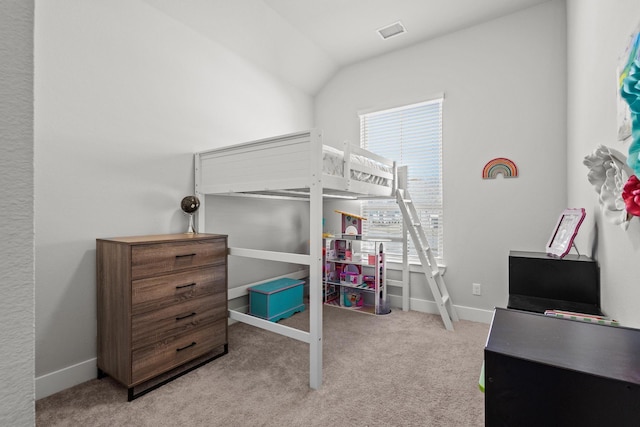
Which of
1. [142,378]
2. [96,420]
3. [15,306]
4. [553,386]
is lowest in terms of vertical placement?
[96,420]

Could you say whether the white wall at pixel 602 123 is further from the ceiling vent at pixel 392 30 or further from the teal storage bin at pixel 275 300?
the teal storage bin at pixel 275 300

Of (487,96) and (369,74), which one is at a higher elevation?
(369,74)

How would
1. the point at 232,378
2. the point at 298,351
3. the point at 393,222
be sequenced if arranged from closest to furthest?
the point at 232,378, the point at 298,351, the point at 393,222

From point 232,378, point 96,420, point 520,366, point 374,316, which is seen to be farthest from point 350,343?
point 520,366

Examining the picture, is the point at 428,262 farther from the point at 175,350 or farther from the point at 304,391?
the point at 175,350

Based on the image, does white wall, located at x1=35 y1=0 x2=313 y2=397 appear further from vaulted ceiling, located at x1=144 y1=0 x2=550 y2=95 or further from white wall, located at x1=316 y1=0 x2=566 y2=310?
white wall, located at x1=316 y1=0 x2=566 y2=310

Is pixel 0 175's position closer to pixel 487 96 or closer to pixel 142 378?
pixel 142 378

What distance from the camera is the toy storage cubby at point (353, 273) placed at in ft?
10.5

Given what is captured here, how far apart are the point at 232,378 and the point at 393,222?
236 centimetres

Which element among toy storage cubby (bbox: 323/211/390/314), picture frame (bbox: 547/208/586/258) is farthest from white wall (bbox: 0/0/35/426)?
toy storage cubby (bbox: 323/211/390/314)

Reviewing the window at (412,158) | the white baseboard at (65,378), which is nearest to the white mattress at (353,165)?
the window at (412,158)

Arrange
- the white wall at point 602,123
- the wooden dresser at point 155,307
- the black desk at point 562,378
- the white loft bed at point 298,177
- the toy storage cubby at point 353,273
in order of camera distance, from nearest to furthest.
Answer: the black desk at point 562,378 → the white wall at point 602,123 → the wooden dresser at point 155,307 → the white loft bed at point 298,177 → the toy storage cubby at point 353,273

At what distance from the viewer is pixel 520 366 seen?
2.26 feet

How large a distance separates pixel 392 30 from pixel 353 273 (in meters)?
2.59
